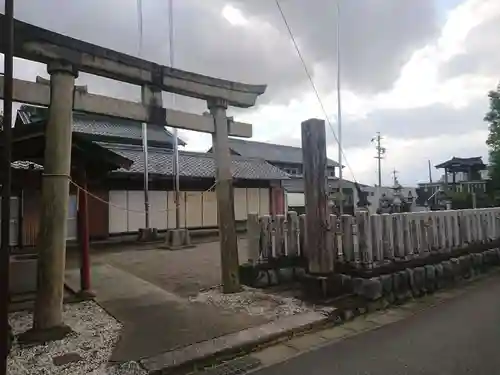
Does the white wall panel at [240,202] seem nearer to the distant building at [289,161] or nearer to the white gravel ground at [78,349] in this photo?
the distant building at [289,161]

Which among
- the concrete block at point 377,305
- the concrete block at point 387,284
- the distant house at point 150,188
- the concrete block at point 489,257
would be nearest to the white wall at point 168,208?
the distant house at point 150,188

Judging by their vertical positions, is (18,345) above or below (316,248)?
below

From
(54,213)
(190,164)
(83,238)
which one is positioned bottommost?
→ (83,238)

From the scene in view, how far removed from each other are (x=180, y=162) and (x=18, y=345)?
1508cm

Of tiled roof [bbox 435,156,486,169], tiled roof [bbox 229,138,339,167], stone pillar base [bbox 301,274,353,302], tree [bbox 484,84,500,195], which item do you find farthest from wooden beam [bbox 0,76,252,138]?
tiled roof [bbox 435,156,486,169]

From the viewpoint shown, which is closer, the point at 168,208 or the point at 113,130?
the point at 168,208

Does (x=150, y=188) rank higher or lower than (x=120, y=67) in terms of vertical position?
lower

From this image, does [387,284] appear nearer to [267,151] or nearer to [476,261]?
[476,261]

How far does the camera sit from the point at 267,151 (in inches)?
1500

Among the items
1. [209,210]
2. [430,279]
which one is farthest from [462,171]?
[430,279]

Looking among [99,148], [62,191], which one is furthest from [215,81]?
[62,191]

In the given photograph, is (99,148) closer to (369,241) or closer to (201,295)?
(201,295)

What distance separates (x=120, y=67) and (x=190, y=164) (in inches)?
546

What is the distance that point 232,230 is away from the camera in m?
6.74
